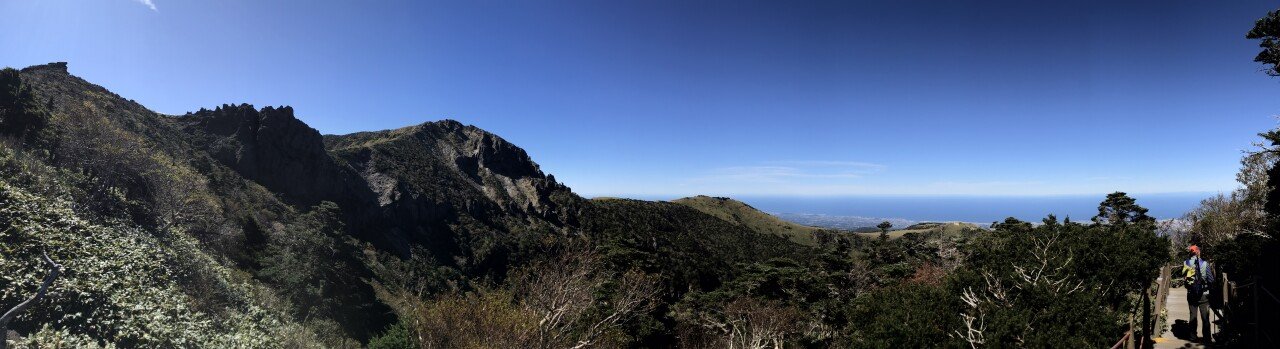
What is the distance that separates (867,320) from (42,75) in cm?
9937

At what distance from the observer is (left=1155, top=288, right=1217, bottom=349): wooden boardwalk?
39.4 feet

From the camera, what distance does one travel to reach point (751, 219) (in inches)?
7082

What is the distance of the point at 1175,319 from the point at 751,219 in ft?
547

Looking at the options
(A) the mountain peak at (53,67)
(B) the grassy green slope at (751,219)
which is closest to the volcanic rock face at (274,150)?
(A) the mountain peak at (53,67)

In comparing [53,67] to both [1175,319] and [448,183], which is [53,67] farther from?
[1175,319]

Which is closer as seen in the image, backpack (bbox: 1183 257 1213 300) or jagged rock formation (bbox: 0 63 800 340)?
backpack (bbox: 1183 257 1213 300)

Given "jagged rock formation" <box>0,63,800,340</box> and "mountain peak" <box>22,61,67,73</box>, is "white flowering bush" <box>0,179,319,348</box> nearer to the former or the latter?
"jagged rock formation" <box>0,63,800,340</box>

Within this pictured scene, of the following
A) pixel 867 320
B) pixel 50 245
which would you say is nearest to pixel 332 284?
pixel 50 245

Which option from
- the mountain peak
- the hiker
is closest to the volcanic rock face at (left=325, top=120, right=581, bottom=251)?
the mountain peak

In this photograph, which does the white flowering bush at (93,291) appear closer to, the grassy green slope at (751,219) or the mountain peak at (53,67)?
the mountain peak at (53,67)

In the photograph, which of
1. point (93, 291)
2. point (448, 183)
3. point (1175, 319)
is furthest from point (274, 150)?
point (1175, 319)

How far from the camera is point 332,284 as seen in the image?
5000cm

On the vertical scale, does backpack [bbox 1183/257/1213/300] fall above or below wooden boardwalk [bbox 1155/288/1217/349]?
above

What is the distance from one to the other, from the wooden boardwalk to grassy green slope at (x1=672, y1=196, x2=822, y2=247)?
5406 inches
